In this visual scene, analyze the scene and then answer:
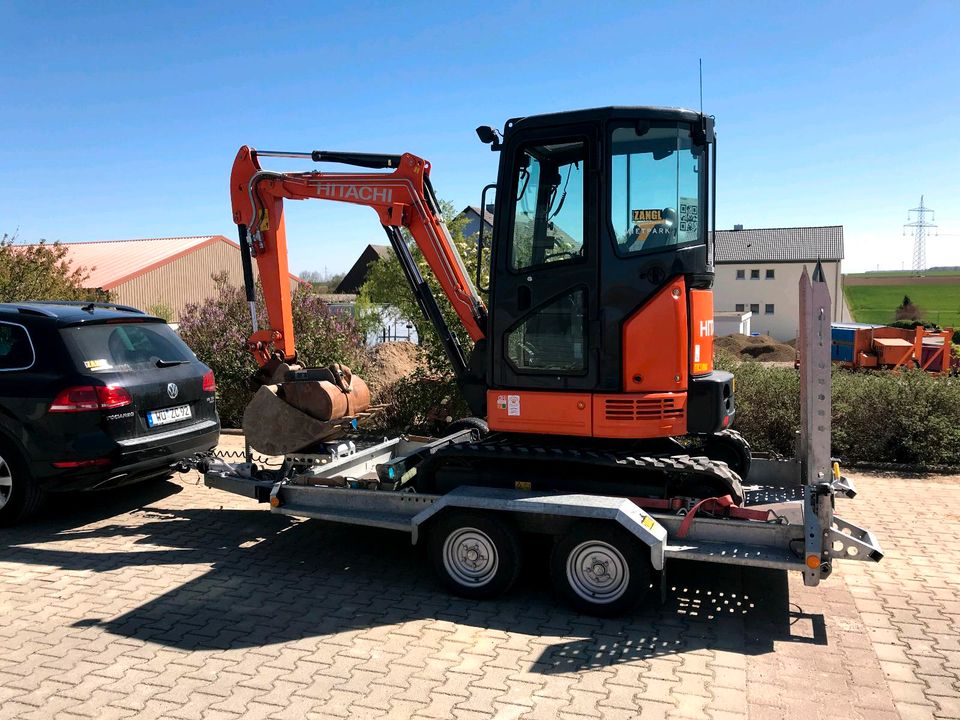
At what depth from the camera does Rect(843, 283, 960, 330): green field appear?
56406mm

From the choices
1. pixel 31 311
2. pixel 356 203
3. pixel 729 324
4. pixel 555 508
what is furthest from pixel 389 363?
pixel 729 324

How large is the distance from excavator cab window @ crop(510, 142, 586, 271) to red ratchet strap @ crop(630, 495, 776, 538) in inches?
68.2

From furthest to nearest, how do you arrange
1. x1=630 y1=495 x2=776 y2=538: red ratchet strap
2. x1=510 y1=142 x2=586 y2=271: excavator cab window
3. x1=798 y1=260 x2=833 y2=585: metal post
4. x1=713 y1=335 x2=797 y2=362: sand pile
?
x1=713 y1=335 x2=797 y2=362: sand pile < x1=510 y1=142 x2=586 y2=271: excavator cab window < x1=630 y1=495 x2=776 y2=538: red ratchet strap < x1=798 y1=260 x2=833 y2=585: metal post

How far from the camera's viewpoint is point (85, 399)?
622 centimetres

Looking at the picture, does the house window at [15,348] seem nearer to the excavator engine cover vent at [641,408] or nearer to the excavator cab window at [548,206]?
the excavator cab window at [548,206]

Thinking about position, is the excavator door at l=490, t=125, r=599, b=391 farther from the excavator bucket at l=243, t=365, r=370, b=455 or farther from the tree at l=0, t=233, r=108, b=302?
the tree at l=0, t=233, r=108, b=302

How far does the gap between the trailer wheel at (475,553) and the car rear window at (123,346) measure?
329cm

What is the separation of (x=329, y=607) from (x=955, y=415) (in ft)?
25.5

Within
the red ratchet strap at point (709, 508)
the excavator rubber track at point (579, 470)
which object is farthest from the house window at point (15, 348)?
the red ratchet strap at point (709, 508)

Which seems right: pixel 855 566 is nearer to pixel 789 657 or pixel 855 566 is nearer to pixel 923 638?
pixel 923 638

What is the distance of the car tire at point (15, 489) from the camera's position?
635cm

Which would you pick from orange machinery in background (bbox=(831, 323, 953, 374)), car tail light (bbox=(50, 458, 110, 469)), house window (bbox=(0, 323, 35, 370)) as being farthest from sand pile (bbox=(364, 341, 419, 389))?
orange machinery in background (bbox=(831, 323, 953, 374))

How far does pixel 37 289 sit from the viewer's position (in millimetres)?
12641

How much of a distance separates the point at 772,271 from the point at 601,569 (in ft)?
166
